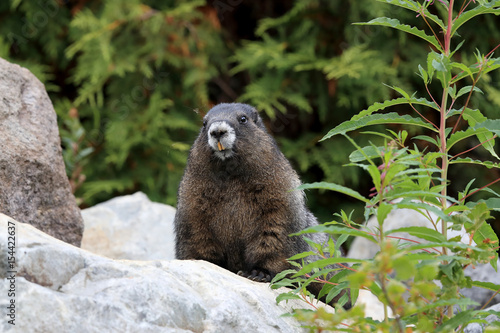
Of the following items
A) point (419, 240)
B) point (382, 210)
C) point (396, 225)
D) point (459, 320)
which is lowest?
point (396, 225)

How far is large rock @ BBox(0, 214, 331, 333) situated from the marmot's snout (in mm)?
1203

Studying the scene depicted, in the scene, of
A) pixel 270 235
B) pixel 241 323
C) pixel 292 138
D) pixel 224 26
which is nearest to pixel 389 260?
pixel 241 323

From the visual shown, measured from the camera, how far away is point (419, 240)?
231 inches

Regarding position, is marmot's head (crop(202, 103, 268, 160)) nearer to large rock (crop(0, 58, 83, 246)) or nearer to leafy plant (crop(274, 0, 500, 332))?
large rock (crop(0, 58, 83, 246))

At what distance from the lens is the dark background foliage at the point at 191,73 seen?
7516 millimetres

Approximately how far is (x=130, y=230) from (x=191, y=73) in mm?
2375

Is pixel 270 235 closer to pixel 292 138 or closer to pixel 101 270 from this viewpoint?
pixel 101 270

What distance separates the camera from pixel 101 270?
286 cm

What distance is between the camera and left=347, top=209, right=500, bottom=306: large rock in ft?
17.8

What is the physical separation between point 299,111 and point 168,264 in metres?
5.38

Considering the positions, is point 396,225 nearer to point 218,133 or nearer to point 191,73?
point 218,133

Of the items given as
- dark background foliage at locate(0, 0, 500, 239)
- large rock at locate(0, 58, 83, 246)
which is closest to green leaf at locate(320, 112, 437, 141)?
large rock at locate(0, 58, 83, 246)

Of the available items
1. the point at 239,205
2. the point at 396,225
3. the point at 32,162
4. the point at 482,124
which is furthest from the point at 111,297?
the point at 396,225

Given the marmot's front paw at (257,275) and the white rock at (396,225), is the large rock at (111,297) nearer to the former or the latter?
the marmot's front paw at (257,275)
